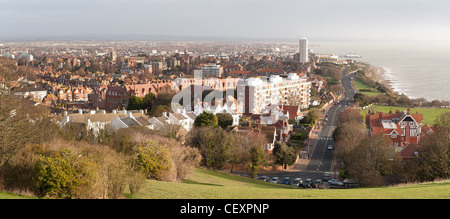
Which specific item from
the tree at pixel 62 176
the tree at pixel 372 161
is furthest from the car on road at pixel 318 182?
the tree at pixel 62 176

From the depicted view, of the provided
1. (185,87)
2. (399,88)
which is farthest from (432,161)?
(399,88)

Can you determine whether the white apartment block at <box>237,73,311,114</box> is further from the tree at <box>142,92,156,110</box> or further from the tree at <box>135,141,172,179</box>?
the tree at <box>135,141,172,179</box>

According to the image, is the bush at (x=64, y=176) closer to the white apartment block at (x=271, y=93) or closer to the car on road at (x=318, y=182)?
the car on road at (x=318, y=182)

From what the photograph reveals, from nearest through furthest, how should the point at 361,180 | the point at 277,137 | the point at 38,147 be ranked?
1. the point at 38,147
2. the point at 361,180
3. the point at 277,137

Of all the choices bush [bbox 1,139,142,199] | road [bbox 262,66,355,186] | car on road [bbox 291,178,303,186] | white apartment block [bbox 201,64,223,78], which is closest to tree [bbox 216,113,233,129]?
road [bbox 262,66,355,186]
